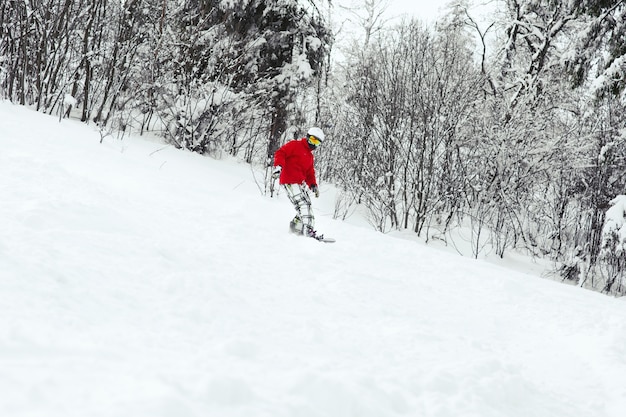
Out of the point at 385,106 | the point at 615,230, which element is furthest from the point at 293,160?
the point at 615,230

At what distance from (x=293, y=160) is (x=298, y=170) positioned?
151mm

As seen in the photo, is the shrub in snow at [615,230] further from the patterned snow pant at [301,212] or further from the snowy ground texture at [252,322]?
the patterned snow pant at [301,212]

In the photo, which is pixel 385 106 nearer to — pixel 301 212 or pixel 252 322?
pixel 301 212

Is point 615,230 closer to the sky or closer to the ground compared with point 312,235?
closer to the sky

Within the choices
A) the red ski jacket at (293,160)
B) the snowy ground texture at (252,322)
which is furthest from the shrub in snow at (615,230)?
the red ski jacket at (293,160)

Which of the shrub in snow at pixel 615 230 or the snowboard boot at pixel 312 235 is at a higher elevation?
the shrub in snow at pixel 615 230

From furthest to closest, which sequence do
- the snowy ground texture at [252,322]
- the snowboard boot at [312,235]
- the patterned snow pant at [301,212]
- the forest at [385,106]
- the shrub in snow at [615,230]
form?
the forest at [385,106] → the shrub in snow at [615,230] → the patterned snow pant at [301,212] → the snowboard boot at [312,235] → the snowy ground texture at [252,322]

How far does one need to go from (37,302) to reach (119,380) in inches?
34.3

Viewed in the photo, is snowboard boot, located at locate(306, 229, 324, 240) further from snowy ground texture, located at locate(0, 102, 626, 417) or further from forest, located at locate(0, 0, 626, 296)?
forest, located at locate(0, 0, 626, 296)

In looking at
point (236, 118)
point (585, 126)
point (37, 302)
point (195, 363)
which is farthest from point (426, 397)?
point (585, 126)

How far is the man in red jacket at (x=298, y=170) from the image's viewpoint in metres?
6.30

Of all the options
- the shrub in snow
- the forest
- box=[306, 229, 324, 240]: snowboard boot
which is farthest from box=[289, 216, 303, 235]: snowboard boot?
the shrub in snow

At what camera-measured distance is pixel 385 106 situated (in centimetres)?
1126

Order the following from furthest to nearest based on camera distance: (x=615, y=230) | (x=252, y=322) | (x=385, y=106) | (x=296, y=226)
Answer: (x=385, y=106)
(x=615, y=230)
(x=296, y=226)
(x=252, y=322)
